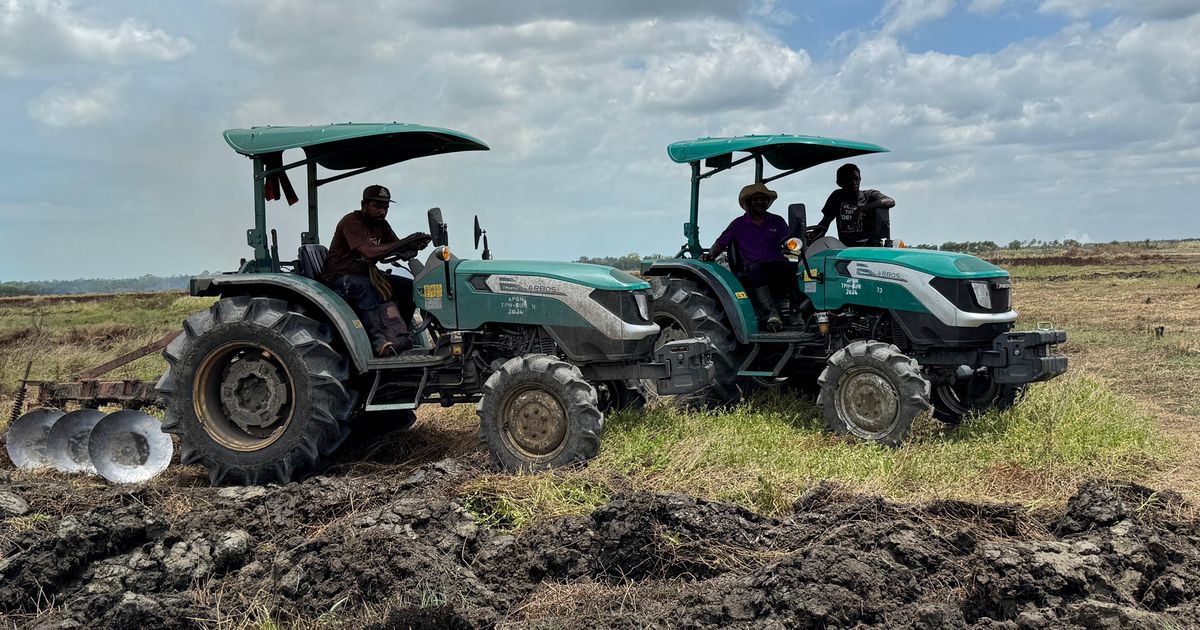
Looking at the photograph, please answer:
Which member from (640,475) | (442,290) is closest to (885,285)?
(640,475)

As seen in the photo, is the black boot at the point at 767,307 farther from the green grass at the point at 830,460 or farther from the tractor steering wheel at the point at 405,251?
the tractor steering wheel at the point at 405,251

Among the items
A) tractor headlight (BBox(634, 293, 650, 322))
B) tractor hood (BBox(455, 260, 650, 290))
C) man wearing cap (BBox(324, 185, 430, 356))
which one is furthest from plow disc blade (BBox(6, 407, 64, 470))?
tractor headlight (BBox(634, 293, 650, 322))

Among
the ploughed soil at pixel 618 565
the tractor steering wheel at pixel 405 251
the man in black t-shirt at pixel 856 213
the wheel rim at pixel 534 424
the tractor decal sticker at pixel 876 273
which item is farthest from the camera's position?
the man in black t-shirt at pixel 856 213

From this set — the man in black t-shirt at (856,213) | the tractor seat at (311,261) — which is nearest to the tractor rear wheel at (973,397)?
the man in black t-shirt at (856,213)

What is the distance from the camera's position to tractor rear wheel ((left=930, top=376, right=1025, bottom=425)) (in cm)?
848

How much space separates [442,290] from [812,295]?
3.29 m

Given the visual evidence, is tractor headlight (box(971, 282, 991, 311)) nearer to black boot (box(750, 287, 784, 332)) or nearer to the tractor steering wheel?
black boot (box(750, 287, 784, 332))

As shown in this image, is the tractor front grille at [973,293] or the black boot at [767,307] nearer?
the tractor front grille at [973,293]

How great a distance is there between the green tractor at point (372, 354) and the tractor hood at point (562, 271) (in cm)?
1

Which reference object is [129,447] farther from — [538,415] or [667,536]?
[667,536]

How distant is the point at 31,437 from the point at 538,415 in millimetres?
4302

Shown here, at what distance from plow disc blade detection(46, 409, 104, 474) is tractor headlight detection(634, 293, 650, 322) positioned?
4.29 meters

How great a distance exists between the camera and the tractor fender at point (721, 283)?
30.0 ft

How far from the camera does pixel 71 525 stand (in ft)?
17.8
